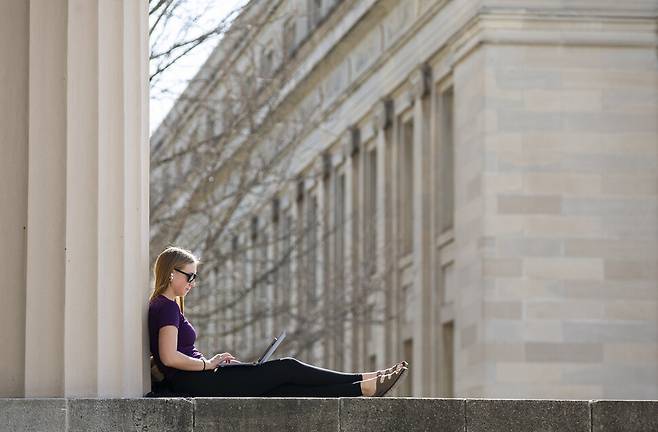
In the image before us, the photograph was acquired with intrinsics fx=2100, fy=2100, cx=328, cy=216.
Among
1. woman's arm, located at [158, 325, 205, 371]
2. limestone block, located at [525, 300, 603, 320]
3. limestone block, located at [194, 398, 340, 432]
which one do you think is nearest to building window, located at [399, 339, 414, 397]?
limestone block, located at [525, 300, 603, 320]

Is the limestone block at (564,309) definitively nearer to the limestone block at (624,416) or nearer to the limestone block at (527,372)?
the limestone block at (527,372)

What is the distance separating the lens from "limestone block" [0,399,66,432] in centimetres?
1180

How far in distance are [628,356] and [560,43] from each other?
18.3ft

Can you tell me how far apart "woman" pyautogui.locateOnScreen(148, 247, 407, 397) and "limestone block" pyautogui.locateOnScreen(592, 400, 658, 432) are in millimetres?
1658

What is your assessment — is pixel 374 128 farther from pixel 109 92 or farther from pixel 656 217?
pixel 109 92

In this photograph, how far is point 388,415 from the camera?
1215 centimetres

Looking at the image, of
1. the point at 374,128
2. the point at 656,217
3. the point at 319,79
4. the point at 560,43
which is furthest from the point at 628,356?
the point at 319,79

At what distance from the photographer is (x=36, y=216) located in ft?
41.4

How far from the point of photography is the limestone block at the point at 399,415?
39.9 ft

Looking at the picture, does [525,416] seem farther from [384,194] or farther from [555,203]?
[384,194]

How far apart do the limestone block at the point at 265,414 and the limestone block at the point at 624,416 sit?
5.01 ft

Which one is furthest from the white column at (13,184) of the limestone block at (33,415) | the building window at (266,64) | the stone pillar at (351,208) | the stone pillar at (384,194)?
the stone pillar at (384,194)

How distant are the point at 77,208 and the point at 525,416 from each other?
2.96 metres

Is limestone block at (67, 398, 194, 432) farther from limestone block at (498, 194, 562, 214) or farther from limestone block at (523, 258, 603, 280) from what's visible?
limestone block at (498, 194, 562, 214)
